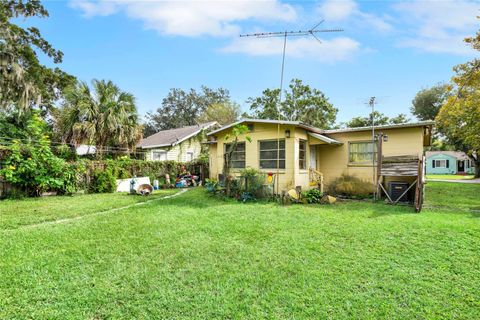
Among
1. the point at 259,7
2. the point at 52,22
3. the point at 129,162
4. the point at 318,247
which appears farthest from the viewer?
the point at 52,22

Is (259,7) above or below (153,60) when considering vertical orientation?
below

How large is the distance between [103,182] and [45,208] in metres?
4.03

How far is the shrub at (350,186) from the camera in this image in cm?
1109

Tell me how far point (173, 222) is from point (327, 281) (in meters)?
A: 4.10

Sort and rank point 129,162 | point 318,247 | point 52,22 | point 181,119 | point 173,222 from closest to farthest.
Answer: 1. point 318,247
2. point 173,222
3. point 129,162
4. point 52,22
5. point 181,119

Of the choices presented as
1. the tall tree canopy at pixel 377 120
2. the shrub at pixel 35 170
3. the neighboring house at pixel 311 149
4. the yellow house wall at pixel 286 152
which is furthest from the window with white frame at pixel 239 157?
the tall tree canopy at pixel 377 120

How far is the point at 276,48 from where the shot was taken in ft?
Result: 31.4

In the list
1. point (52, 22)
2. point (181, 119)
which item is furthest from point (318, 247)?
point (181, 119)

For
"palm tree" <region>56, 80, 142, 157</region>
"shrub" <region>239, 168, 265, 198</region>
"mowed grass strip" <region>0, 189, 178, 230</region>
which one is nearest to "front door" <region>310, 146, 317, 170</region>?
"shrub" <region>239, 168, 265, 198</region>

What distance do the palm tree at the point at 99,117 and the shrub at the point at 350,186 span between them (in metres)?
11.9

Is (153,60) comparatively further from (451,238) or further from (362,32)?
(451,238)

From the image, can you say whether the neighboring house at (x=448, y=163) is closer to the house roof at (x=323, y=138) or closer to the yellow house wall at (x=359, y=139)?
the yellow house wall at (x=359, y=139)

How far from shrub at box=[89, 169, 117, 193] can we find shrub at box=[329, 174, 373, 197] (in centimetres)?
1081

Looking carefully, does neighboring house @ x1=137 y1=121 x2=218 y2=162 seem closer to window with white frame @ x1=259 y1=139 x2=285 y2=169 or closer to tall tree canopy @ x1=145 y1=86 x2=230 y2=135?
window with white frame @ x1=259 y1=139 x2=285 y2=169
